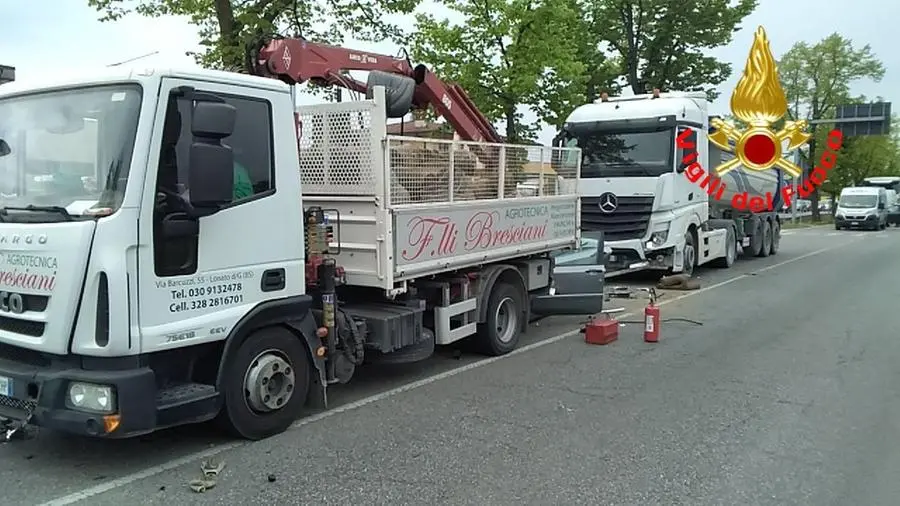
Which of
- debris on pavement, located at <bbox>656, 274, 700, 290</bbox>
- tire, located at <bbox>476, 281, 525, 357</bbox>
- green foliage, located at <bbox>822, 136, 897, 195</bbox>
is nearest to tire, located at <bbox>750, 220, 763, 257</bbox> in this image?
debris on pavement, located at <bbox>656, 274, 700, 290</bbox>

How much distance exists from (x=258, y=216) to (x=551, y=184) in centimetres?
483

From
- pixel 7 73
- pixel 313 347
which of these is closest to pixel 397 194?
pixel 313 347

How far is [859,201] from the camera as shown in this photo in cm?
3800

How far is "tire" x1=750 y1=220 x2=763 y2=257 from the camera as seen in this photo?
20.0 m

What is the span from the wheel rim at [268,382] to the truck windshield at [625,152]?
397 inches

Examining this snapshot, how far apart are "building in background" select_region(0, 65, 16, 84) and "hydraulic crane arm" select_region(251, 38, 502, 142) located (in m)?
3.61

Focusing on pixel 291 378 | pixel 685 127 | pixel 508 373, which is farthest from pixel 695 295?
pixel 291 378

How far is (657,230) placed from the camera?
1393cm

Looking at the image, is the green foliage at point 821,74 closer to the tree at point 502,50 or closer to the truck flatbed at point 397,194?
the tree at point 502,50

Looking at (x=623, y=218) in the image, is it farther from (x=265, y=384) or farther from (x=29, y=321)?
(x=29, y=321)

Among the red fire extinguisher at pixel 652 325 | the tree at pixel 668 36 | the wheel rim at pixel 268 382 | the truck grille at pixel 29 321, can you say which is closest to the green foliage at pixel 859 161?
the tree at pixel 668 36

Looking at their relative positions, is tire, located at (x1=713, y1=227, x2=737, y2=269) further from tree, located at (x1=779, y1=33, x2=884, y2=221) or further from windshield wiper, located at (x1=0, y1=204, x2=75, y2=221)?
tree, located at (x1=779, y1=33, x2=884, y2=221)

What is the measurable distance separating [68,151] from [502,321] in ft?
16.5

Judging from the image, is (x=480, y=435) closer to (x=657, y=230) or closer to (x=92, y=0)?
(x=657, y=230)
